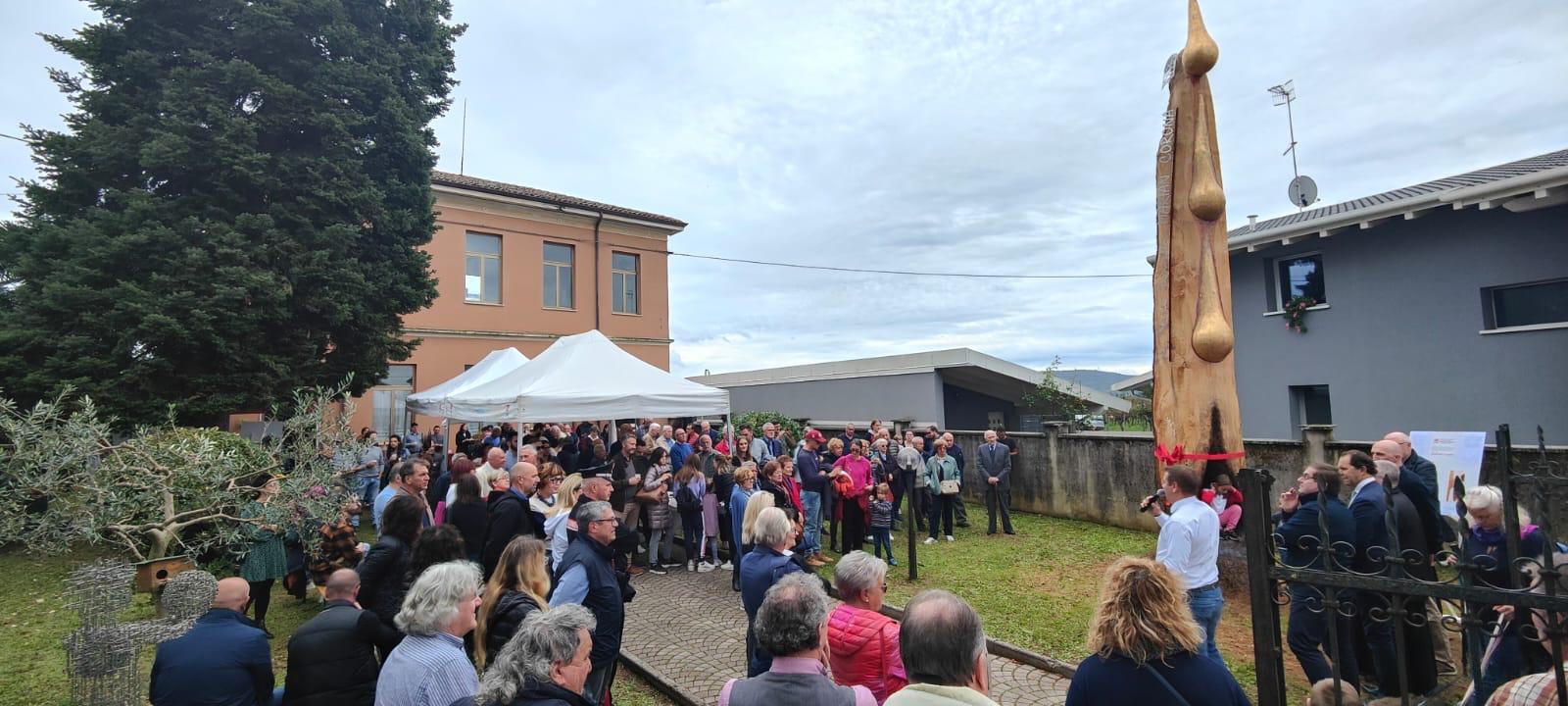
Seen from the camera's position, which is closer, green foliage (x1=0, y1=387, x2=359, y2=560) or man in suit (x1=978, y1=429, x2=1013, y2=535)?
green foliage (x1=0, y1=387, x2=359, y2=560)

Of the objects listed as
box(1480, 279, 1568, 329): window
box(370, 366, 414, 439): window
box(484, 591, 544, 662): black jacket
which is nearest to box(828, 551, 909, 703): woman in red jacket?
box(484, 591, 544, 662): black jacket

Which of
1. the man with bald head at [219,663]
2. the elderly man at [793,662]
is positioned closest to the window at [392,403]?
the man with bald head at [219,663]

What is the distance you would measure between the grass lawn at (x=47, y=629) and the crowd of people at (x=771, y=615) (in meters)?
0.85

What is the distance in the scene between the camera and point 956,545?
1045 cm

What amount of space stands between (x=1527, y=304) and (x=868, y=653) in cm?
1301

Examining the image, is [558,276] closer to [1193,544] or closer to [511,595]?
[511,595]

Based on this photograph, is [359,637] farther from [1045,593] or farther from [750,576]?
[1045,593]

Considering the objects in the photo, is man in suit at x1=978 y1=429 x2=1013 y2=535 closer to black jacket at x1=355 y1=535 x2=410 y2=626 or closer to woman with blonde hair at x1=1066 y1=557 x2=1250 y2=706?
black jacket at x1=355 y1=535 x2=410 y2=626

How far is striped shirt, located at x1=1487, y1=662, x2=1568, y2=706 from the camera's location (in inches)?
88.0

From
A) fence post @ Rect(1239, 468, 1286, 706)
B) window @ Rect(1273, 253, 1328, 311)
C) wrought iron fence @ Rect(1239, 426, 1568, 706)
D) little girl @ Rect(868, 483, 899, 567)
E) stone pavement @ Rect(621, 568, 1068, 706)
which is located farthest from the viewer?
→ window @ Rect(1273, 253, 1328, 311)

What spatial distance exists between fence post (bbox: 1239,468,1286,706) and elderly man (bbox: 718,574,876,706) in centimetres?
154

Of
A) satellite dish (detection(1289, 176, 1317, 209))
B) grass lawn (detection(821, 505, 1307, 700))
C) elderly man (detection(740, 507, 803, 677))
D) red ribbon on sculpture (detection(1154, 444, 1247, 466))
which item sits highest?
satellite dish (detection(1289, 176, 1317, 209))

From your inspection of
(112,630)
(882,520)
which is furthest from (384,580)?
(882,520)

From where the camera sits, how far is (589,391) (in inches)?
402
